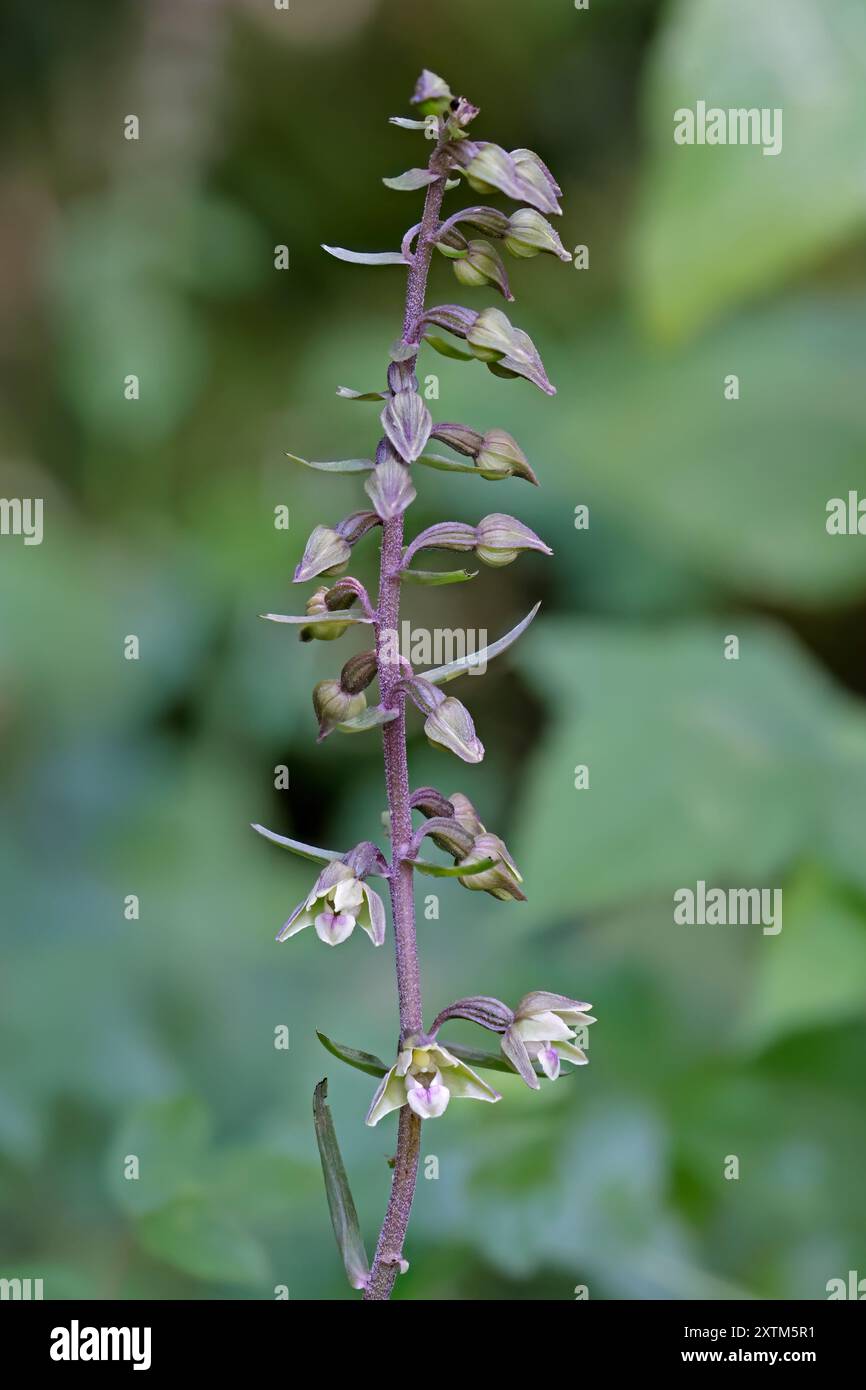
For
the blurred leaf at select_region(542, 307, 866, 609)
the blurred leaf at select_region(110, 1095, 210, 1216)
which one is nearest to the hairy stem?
the blurred leaf at select_region(110, 1095, 210, 1216)

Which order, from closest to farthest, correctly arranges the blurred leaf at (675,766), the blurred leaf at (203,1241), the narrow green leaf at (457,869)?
the narrow green leaf at (457,869) < the blurred leaf at (203,1241) < the blurred leaf at (675,766)

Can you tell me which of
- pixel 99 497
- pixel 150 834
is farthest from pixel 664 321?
pixel 99 497

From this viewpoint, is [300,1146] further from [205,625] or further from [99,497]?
[99,497]

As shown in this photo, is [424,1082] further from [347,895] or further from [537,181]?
[537,181]

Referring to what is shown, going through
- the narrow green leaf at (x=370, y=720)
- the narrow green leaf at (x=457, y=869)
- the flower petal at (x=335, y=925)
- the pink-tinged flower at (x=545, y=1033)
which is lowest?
the pink-tinged flower at (x=545, y=1033)

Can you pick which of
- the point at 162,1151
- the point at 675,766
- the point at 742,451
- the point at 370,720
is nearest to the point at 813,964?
the point at 675,766

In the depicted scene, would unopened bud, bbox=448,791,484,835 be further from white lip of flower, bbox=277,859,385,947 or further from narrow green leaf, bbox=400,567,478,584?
narrow green leaf, bbox=400,567,478,584

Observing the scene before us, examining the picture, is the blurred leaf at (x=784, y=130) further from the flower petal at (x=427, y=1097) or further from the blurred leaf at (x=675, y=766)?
the flower petal at (x=427, y=1097)

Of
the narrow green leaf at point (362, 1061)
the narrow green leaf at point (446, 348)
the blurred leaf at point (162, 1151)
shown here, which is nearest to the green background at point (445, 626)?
the blurred leaf at point (162, 1151)
